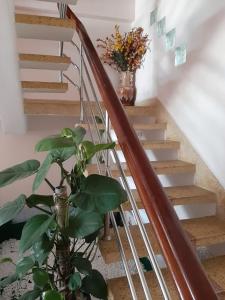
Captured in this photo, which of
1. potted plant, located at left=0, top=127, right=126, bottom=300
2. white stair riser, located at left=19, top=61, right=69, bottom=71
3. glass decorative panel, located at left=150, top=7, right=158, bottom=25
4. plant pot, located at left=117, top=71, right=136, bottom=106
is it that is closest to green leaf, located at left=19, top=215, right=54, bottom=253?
potted plant, located at left=0, top=127, right=126, bottom=300

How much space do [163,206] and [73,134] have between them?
1.75ft

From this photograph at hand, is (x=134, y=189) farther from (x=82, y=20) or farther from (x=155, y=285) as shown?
(x=82, y=20)

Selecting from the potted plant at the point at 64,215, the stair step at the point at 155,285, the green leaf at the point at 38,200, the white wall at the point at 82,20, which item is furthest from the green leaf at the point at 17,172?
the white wall at the point at 82,20

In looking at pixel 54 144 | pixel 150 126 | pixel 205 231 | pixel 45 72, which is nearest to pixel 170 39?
pixel 150 126

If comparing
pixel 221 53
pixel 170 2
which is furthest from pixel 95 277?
pixel 170 2

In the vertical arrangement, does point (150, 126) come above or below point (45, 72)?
below

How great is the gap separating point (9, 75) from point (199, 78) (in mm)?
1499

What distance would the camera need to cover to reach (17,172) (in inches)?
39.2

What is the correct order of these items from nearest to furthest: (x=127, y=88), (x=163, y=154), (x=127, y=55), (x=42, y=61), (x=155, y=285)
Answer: (x=155, y=285) < (x=42, y=61) < (x=163, y=154) < (x=127, y=55) < (x=127, y=88)

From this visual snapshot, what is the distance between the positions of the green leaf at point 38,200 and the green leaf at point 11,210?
0.05m

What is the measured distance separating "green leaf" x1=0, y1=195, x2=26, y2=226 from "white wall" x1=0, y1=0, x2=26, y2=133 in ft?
3.64

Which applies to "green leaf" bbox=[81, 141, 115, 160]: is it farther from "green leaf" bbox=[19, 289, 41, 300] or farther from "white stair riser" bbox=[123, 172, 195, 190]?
"white stair riser" bbox=[123, 172, 195, 190]

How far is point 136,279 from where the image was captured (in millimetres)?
1377

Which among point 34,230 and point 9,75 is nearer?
point 34,230
